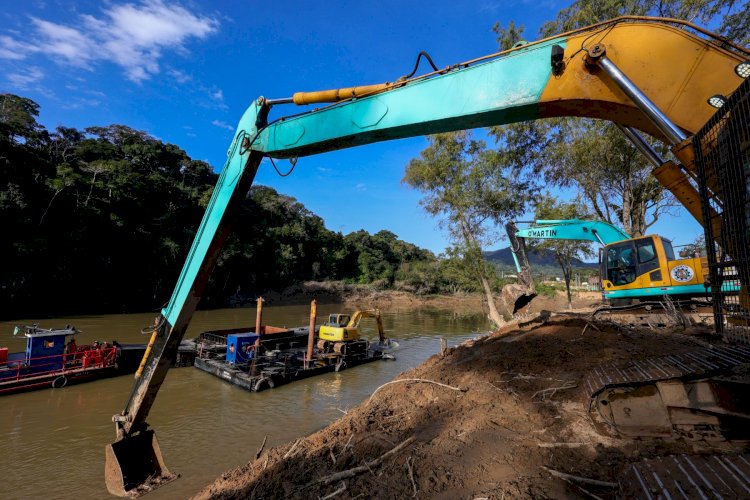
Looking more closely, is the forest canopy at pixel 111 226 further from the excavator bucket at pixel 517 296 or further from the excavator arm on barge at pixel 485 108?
the excavator arm on barge at pixel 485 108

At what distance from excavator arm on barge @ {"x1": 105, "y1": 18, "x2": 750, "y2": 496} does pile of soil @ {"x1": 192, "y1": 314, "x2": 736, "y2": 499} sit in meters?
1.62

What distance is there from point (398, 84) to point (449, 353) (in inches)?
242

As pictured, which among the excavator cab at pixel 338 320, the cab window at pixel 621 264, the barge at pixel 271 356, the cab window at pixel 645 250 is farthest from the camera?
the excavator cab at pixel 338 320

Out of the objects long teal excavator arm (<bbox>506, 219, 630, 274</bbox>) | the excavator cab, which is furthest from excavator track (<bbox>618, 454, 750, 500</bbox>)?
the excavator cab

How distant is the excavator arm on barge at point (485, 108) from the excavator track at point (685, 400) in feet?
5.54

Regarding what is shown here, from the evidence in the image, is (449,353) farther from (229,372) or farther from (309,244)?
(309,244)

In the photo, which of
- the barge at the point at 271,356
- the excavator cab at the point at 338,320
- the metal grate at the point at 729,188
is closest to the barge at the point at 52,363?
the barge at the point at 271,356

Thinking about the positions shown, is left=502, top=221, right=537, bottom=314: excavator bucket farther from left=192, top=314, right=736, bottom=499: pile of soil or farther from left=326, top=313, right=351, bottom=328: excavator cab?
left=326, top=313, right=351, bottom=328: excavator cab

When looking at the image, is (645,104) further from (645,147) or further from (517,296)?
(517,296)

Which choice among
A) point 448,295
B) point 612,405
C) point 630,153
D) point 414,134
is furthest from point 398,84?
point 448,295

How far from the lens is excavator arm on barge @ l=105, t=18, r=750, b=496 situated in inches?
127

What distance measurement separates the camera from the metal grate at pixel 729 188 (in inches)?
110

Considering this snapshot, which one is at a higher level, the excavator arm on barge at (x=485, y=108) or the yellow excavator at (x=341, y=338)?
the excavator arm on barge at (x=485, y=108)

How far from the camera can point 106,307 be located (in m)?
32.9
